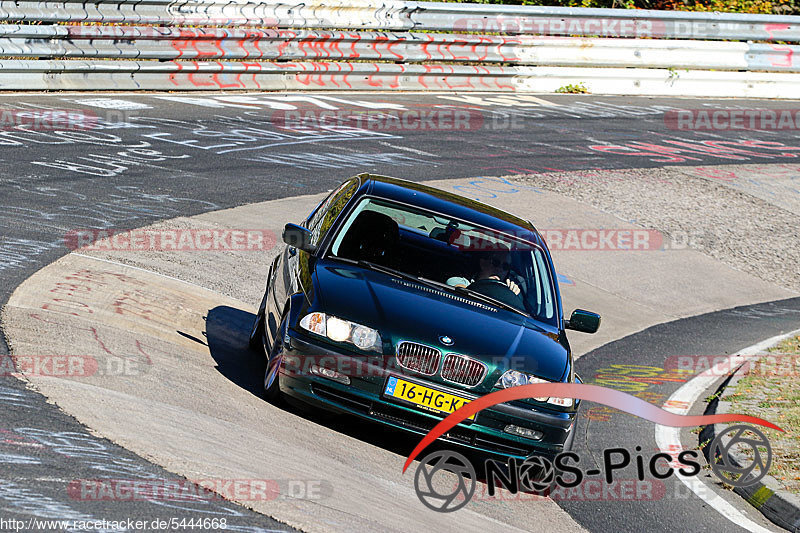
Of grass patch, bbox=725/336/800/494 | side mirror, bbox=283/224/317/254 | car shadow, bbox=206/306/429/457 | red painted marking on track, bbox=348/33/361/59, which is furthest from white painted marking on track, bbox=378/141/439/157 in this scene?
side mirror, bbox=283/224/317/254

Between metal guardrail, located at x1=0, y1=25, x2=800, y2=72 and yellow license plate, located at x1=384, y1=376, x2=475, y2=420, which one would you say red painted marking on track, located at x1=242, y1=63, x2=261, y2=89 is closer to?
metal guardrail, located at x1=0, y1=25, x2=800, y2=72

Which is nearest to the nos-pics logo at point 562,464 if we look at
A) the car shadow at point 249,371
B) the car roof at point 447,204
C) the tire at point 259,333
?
the car shadow at point 249,371

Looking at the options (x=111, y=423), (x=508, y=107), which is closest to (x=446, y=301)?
(x=111, y=423)

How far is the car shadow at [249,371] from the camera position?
6621 mm

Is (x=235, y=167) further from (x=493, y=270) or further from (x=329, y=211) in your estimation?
(x=493, y=270)

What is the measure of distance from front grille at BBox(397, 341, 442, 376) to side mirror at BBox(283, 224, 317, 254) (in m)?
1.32

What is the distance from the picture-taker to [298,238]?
7223mm

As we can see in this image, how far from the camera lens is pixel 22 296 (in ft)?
25.6

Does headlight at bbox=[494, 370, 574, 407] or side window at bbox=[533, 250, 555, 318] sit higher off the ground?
side window at bbox=[533, 250, 555, 318]

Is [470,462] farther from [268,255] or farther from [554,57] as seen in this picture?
[554,57]

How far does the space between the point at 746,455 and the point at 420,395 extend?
8.61 feet

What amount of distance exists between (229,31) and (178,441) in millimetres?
13757

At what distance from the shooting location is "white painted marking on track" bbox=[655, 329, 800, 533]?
669cm

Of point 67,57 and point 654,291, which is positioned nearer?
point 654,291
